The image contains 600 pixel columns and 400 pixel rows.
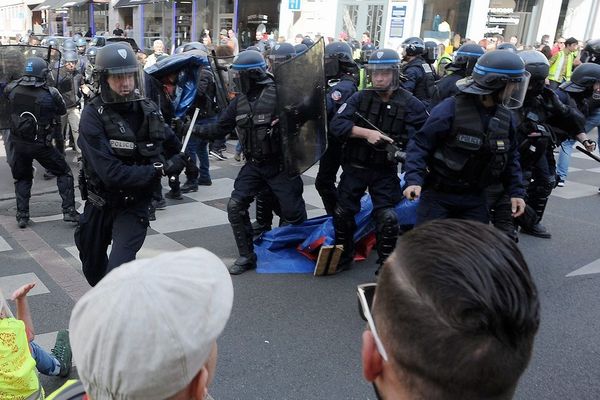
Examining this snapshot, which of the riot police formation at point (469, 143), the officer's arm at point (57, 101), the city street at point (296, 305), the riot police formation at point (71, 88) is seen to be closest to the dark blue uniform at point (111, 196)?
the city street at point (296, 305)

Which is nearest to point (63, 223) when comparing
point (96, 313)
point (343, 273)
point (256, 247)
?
point (256, 247)

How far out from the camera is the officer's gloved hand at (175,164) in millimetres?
3445

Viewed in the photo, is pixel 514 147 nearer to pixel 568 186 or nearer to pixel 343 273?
pixel 343 273

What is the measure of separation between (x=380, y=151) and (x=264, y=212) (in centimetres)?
164

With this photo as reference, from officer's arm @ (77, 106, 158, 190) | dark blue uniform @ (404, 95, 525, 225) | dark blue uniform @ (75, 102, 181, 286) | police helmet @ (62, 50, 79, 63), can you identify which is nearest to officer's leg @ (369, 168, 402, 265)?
dark blue uniform @ (404, 95, 525, 225)

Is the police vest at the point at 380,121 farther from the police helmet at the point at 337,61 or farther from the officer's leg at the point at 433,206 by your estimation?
the police helmet at the point at 337,61

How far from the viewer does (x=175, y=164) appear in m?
3.51

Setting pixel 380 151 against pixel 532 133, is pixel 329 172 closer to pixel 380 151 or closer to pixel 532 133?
pixel 380 151

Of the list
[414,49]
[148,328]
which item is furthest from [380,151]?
[414,49]

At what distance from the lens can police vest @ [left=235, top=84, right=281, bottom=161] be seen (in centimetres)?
426

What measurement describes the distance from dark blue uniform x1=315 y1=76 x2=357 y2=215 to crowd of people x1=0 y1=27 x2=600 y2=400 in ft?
0.06

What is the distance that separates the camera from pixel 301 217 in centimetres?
465

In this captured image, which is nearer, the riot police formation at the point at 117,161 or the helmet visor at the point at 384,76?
the riot police formation at the point at 117,161

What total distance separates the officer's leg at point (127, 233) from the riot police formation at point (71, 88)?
4105 millimetres
